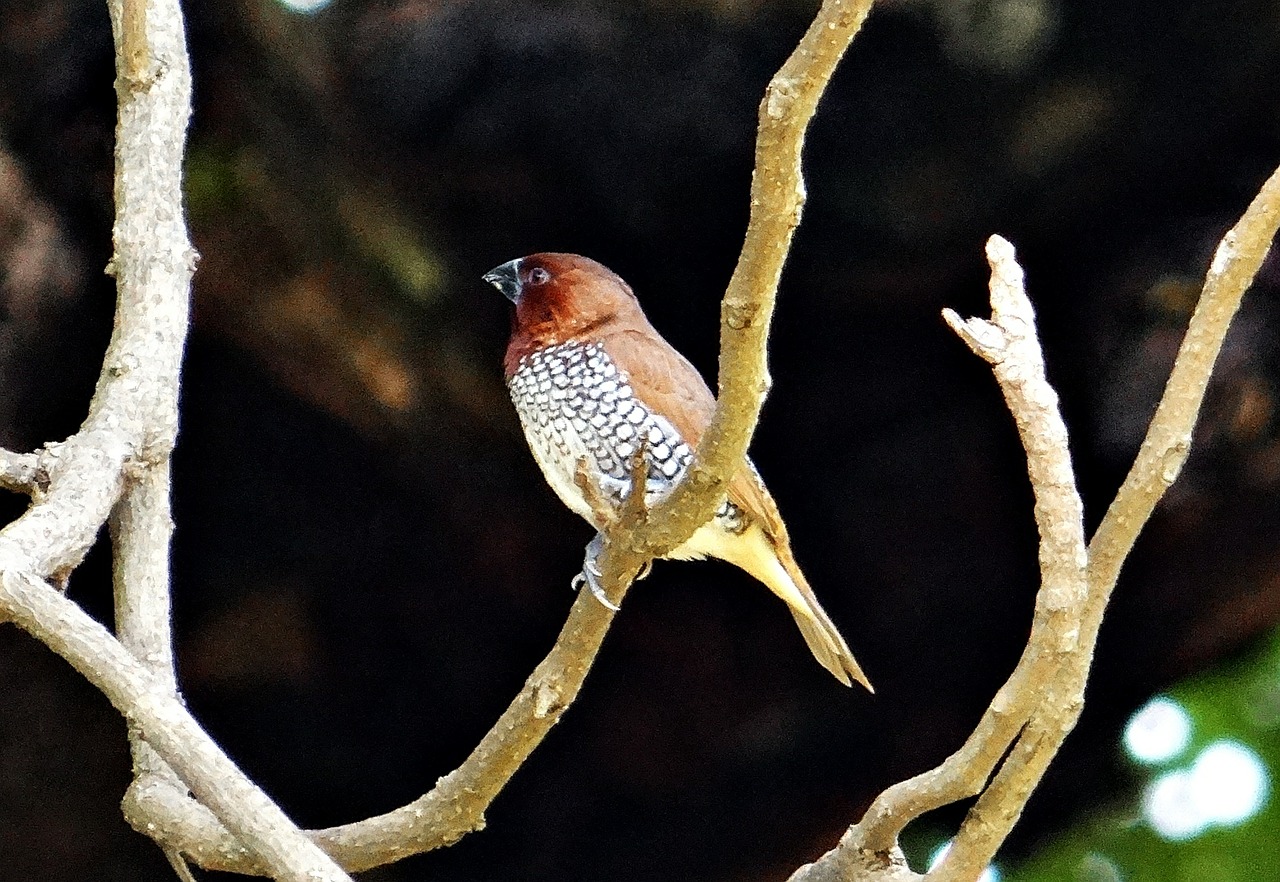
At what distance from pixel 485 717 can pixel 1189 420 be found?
2.42m

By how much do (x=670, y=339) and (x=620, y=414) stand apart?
95 cm

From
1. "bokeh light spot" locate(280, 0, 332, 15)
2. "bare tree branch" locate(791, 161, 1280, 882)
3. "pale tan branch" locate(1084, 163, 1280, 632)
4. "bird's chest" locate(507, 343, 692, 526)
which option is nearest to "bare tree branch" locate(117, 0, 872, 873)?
"bare tree branch" locate(791, 161, 1280, 882)

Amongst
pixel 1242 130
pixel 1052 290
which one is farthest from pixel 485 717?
pixel 1242 130

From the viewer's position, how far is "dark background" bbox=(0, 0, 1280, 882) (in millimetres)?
3344

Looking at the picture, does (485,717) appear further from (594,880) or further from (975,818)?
(975,818)

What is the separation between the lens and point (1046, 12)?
331cm

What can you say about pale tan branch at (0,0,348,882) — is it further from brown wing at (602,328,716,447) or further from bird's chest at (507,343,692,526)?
brown wing at (602,328,716,447)

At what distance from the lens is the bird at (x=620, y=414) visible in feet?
9.47

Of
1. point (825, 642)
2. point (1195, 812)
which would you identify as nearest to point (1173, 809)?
point (1195, 812)

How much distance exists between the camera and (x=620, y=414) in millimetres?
2904

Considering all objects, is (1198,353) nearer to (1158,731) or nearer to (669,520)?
(669,520)

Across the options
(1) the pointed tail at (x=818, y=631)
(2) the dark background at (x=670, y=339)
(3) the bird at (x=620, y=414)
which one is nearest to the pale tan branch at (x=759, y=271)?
(3) the bird at (x=620, y=414)

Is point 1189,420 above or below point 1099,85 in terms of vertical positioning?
below

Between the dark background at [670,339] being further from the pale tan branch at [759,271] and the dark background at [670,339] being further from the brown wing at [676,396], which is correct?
the pale tan branch at [759,271]
